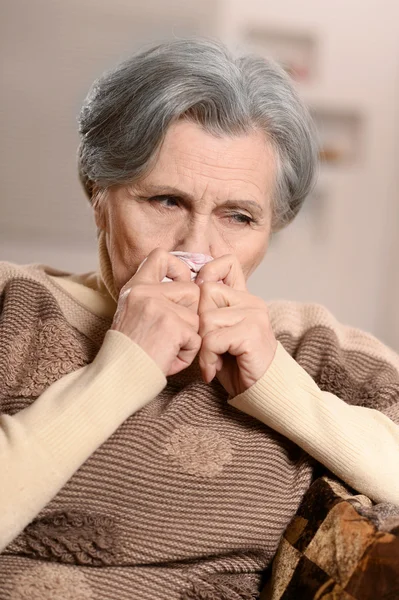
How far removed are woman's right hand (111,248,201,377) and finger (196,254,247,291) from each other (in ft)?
0.12

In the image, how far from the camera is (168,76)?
1.61 m

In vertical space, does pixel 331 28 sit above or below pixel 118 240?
above

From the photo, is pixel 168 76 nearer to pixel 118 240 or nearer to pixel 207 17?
pixel 118 240

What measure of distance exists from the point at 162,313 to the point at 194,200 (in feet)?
1.02

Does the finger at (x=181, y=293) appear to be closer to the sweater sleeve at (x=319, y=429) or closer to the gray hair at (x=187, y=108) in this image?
the sweater sleeve at (x=319, y=429)

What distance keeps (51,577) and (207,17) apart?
4.24 metres

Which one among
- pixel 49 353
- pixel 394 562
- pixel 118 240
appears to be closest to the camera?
pixel 394 562

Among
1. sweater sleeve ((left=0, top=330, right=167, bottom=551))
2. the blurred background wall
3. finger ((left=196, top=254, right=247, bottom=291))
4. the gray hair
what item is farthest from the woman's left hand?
the blurred background wall

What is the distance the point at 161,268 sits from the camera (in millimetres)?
1504

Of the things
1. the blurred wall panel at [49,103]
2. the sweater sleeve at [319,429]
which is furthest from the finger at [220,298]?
the blurred wall panel at [49,103]

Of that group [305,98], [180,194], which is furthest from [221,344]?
[305,98]

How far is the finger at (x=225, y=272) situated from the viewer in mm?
1530

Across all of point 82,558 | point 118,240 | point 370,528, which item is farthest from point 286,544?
point 118,240

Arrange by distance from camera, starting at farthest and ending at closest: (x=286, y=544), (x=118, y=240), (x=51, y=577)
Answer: (x=118, y=240) → (x=286, y=544) → (x=51, y=577)
